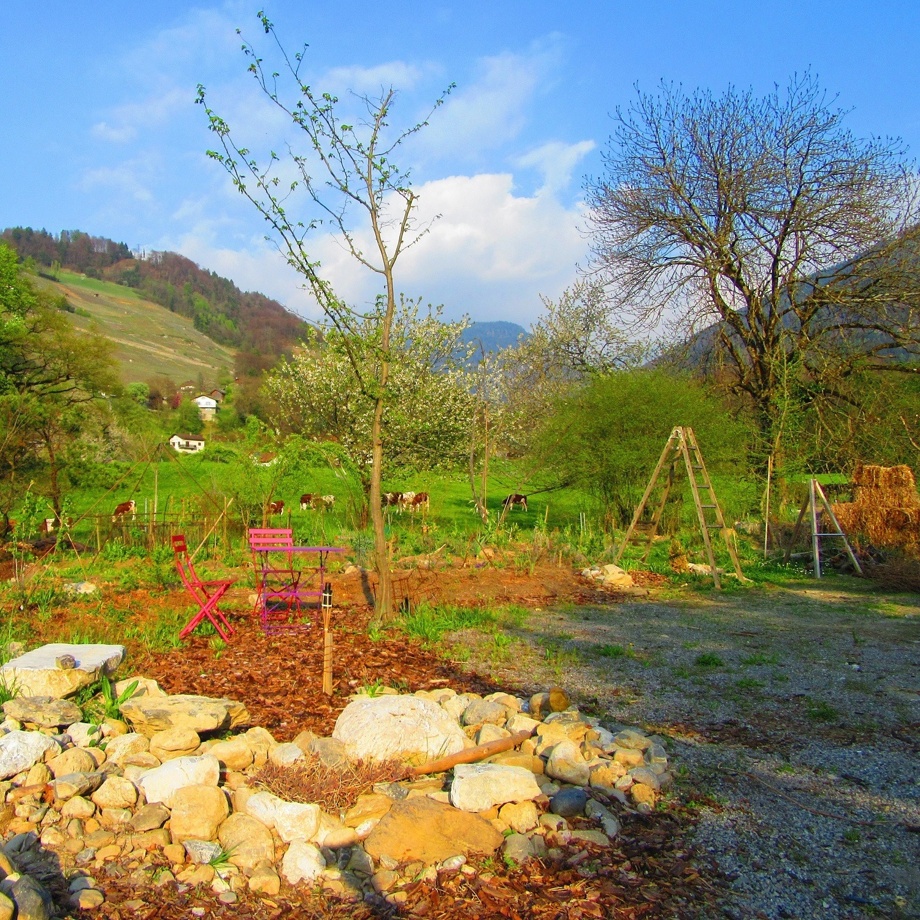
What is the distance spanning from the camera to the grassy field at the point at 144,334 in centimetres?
6969

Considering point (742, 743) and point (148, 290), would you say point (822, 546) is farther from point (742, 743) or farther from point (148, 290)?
point (148, 290)

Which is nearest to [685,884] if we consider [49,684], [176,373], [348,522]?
[49,684]

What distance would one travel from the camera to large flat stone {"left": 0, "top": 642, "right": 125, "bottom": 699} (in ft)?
16.0

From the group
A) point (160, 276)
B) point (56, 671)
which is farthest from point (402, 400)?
point (160, 276)

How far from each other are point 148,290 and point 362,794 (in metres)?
102


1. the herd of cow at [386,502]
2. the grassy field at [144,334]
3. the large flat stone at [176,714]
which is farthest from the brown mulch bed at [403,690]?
the grassy field at [144,334]

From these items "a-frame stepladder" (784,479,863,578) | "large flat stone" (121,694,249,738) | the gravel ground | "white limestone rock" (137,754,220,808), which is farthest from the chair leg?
"a-frame stepladder" (784,479,863,578)

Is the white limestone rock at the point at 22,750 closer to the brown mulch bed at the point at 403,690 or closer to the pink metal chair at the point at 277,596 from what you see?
the brown mulch bed at the point at 403,690

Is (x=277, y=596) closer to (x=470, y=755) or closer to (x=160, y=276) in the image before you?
(x=470, y=755)

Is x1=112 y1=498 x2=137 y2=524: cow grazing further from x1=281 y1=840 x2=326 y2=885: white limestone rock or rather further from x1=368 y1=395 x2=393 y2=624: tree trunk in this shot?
x1=281 y1=840 x2=326 y2=885: white limestone rock

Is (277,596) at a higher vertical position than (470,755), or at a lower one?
higher

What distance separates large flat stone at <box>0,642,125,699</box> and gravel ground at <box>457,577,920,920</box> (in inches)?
109

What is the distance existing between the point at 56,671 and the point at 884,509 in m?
11.0

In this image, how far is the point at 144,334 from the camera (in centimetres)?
8019
